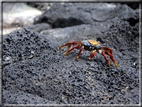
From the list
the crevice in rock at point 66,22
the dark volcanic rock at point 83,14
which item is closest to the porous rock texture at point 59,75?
the dark volcanic rock at point 83,14

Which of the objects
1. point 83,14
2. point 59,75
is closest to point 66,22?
point 83,14

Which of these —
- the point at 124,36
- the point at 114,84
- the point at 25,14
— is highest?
the point at 25,14

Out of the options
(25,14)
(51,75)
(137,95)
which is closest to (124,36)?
(137,95)

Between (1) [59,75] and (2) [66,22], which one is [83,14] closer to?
(2) [66,22]

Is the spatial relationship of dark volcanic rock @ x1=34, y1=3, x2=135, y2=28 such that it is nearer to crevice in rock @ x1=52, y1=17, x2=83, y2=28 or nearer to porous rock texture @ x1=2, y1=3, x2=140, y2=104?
crevice in rock @ x1=52, y1=17, x2=83, y2=28

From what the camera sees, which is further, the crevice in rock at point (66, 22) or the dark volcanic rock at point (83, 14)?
the crevice in rock at point (66, 22)

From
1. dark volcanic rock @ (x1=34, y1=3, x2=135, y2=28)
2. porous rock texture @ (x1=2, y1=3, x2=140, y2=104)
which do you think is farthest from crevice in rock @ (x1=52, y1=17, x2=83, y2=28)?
porous rock texture @ (x1=2, y1=3, x2=140, y2=104)

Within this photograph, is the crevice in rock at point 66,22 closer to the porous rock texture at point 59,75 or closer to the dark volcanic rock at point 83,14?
the dark volcanic rock at point 83,14

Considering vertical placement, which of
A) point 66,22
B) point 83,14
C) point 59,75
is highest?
point 83,14

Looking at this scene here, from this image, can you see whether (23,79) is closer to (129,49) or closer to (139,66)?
(139,66)

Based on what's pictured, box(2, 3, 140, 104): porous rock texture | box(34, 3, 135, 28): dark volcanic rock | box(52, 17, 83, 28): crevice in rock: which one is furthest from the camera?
box(52, 17, 83, 28): crevice in rock

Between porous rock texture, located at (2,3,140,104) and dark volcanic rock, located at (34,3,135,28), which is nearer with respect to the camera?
porous rock texture, located at (2,3,140,104)
